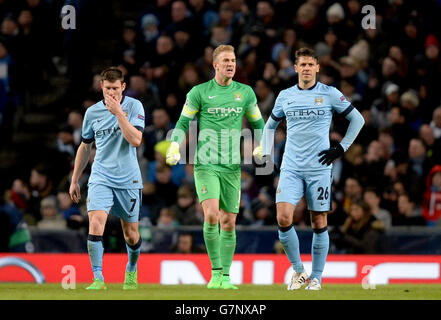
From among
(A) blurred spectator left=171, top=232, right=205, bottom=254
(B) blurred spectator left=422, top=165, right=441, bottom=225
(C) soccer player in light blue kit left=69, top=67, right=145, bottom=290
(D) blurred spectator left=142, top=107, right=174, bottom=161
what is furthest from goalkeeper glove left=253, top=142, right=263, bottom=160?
(D) blurred spectator left=142, top=107, right=174, bottom=161

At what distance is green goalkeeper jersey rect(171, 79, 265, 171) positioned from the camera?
11.3 m

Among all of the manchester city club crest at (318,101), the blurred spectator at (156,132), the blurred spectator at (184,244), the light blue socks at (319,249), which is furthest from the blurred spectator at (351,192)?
the manchester city club crest at (318,101)

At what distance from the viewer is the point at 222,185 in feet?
37.1

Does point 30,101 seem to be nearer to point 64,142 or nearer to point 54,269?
point 64,142

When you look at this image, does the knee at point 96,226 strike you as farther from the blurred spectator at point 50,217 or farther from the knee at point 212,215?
the blurred spectator at point 50,217

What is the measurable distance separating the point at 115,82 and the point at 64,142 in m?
6.66

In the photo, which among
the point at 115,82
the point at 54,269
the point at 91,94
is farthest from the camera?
the point at 91,94

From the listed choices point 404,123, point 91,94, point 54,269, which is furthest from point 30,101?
point 404,123

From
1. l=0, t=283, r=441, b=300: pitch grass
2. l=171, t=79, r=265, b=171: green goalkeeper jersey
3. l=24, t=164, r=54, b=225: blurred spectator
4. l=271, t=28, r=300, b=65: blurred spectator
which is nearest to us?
l=0, t=283, r=441, b=300: pitch grass

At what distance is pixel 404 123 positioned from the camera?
56.2ft

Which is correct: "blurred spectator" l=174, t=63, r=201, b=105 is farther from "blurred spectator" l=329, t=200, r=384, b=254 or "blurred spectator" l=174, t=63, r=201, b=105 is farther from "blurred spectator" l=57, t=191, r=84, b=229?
"blurred spectator" l=329, t=200, r=384, b=254

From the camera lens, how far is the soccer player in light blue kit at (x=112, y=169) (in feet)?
35.3

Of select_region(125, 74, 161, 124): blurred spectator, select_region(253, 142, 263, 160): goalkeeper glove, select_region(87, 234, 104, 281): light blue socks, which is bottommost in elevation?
select_region(87, 234, 104, 281): light blue socks

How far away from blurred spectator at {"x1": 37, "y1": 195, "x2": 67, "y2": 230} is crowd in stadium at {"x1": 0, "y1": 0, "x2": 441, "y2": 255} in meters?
0.03
